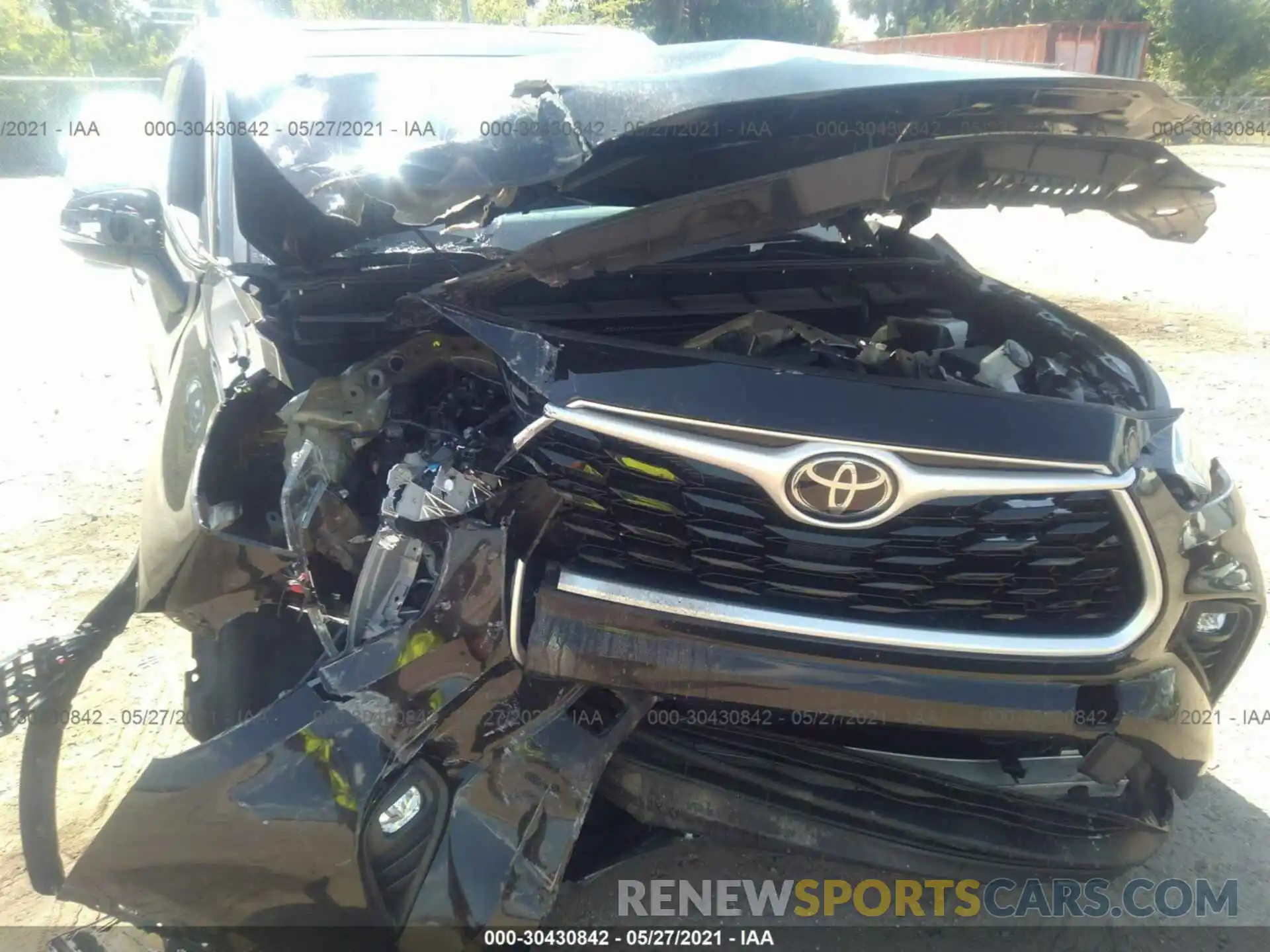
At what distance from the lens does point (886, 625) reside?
5.98 ft

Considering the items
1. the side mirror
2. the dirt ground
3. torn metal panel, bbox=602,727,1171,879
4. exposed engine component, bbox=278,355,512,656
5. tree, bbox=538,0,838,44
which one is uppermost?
tree, bbox=538,0,838,44

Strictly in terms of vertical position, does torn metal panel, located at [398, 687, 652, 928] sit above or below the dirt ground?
above

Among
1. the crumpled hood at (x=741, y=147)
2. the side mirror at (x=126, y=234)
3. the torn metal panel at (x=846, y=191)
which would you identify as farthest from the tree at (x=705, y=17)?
the torn metal panel at (x=846, y=191)

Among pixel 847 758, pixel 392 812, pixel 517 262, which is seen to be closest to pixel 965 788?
pixel 847 758

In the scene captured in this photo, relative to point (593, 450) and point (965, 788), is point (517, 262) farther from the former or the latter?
point (965, 788)

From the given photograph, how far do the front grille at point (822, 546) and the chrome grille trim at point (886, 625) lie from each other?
17 millimetres

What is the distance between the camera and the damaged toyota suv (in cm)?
174

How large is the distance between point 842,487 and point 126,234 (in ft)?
7.92

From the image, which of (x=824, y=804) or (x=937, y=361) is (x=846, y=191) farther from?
(x=824, y=804)

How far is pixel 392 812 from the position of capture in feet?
5.81

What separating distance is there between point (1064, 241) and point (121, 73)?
24.1m

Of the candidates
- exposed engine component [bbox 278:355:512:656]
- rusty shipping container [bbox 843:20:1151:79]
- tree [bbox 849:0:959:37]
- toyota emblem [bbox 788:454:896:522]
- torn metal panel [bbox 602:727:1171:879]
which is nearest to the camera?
toyota emblem [bbox 788:454:896:522]

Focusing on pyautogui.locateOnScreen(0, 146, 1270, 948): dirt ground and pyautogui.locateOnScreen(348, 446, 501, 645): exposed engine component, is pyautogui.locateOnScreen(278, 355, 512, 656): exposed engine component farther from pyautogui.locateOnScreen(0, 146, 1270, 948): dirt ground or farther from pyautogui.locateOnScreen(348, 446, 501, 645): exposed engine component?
pyautogui.locateOnScreen(0, 146, 1270, 948): dirt ground

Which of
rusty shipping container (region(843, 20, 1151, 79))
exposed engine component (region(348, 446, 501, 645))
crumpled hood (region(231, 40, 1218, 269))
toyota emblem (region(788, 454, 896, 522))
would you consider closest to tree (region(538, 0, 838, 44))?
rusty shipping container (region(843, 20, 1151, 79))
